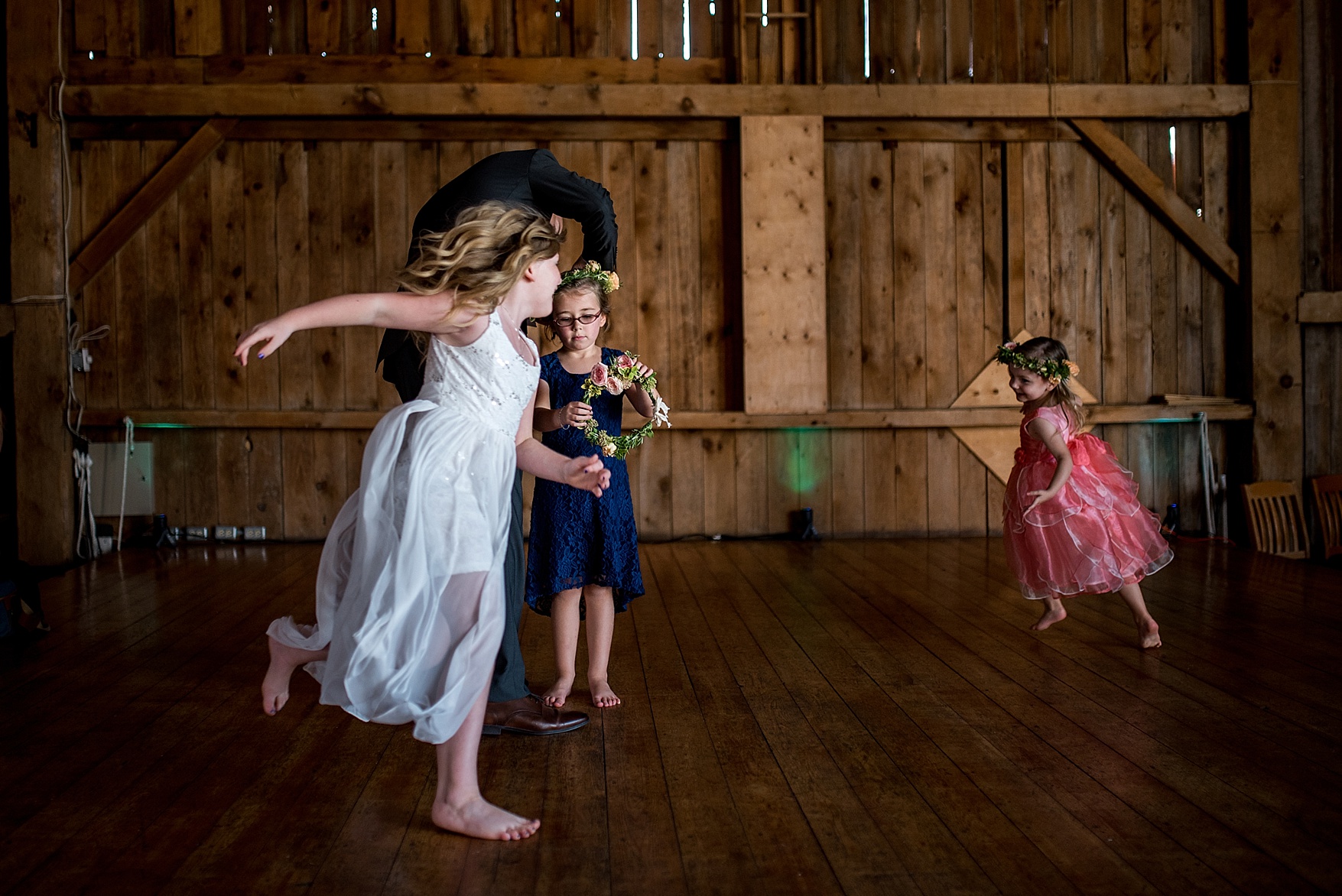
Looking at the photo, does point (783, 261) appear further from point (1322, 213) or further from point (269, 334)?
point (269, 334)

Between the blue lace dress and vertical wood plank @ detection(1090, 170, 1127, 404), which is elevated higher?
vertical wood plank @ detection(1090, 170, 1127, 404)

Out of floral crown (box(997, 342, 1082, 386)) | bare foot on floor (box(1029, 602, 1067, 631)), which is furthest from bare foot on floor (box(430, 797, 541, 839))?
floral crown (box(997, 342, 1082, 386))

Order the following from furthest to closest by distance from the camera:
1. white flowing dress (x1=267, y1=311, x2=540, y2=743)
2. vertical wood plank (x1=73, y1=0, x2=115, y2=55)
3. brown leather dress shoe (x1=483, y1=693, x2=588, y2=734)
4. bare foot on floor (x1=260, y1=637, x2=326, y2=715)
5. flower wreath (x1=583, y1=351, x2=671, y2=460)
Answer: vertical wood plank (x1=73, y1=0, x2=115, y2=55), flower wreath (x1=583, y1=351, x2=671, y2=460), brown leather dress shoe (x1=483, y1=693, x2=588, y2=734), bare foot on floor (x1=260, y1=637, x2=326, y2=715), white flowing dress (x1=267, y1=311, x2=540, y2=743)

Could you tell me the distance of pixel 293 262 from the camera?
6.52 meters

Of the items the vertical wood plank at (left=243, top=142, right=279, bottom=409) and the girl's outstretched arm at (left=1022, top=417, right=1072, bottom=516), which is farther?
the vertical wood plank at (left=243, top=142, right=279, bottom=409)

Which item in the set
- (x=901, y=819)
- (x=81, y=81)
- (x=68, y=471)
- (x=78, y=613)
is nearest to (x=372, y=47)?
(x=81, y=81)

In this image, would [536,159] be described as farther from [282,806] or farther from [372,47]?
[372,47]

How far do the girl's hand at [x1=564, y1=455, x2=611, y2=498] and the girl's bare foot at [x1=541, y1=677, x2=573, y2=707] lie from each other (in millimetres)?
1000

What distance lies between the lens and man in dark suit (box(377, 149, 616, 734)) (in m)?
2.91

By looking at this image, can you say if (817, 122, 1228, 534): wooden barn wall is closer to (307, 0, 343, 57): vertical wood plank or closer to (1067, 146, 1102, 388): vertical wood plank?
(1067, 146, 1102, 388): vertical wood plank

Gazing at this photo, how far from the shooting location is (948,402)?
22.1ft

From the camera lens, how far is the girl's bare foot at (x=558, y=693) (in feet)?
10.2

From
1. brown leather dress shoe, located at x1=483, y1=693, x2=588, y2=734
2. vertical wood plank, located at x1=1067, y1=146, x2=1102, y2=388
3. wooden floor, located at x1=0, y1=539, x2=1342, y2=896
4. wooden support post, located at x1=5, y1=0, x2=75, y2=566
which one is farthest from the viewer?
vertical wood plank, located at x1=1067, y1=146, x2=1102, y2=388

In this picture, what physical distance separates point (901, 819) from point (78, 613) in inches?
147
